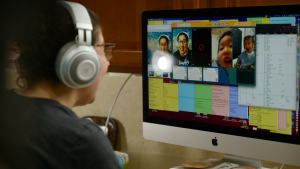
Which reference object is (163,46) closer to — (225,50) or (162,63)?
(162,63)

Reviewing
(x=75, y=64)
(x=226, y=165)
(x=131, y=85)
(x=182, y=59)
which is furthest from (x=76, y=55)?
(x=131, y=85)

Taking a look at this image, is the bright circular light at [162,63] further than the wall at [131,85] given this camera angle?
No

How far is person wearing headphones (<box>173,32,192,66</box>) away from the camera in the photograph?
873 mm

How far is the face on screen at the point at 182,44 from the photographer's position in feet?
2.87

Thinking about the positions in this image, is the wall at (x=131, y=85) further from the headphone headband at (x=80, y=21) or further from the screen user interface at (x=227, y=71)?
the headphone headband at (x=80, y=21)

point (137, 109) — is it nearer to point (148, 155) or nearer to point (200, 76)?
point (148, 155)

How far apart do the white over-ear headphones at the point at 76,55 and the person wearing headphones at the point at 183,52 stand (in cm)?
40

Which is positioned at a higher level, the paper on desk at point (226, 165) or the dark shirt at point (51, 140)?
the dark shirt at point (51, 140)

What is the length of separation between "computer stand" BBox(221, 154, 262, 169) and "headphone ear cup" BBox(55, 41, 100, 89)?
22.2 inches

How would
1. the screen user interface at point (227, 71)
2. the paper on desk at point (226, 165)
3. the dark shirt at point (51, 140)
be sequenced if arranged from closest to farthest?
the dark shirt at point (51, 140)
the screen user interface at point (227, 71)
the paper on desk at point (226, 165)

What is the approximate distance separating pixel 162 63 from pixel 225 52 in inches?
8.7

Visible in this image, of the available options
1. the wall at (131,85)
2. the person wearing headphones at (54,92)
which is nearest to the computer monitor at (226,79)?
the wall at (131,85)

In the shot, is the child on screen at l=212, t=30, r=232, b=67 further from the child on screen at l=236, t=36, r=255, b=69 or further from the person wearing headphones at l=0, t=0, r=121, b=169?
the person wearing headphones at l=0, t=0, r=121, b=169

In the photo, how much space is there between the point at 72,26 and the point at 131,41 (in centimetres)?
58
